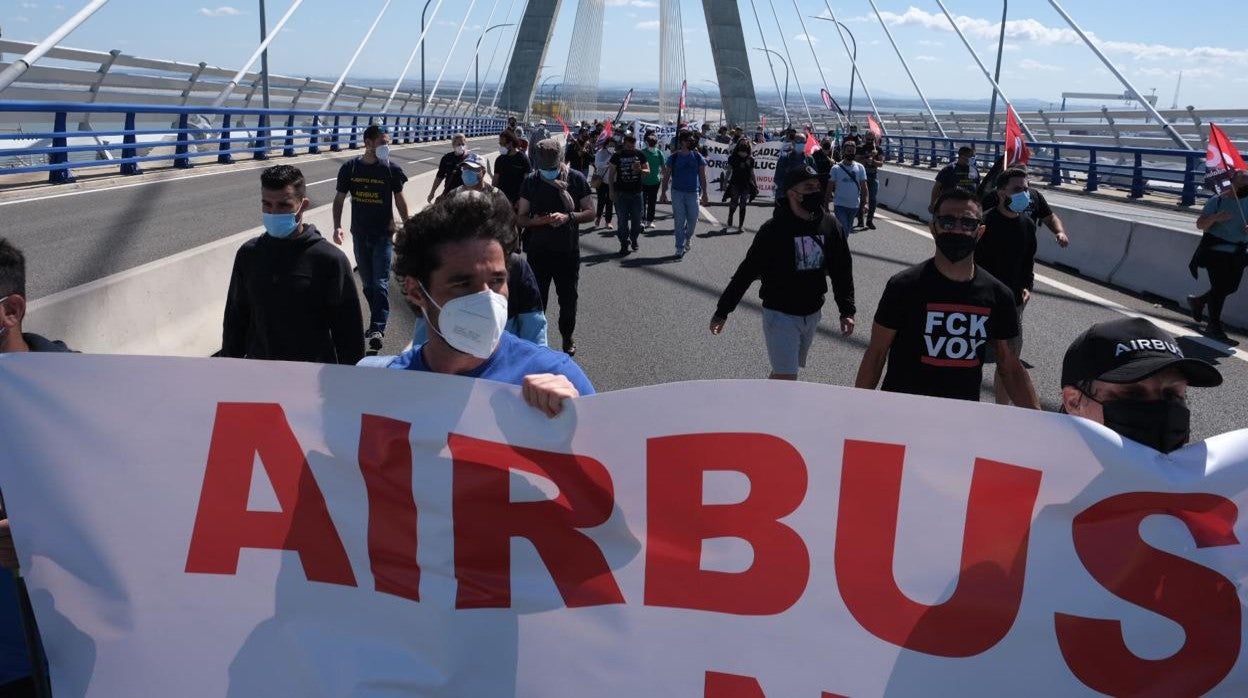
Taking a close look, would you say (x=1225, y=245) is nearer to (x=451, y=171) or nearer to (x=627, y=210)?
(x=451, y=171)

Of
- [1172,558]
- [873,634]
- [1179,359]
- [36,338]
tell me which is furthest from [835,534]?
[36,338]

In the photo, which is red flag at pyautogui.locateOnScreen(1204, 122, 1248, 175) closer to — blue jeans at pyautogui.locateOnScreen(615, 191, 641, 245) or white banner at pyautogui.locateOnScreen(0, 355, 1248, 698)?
blue jeans at pyautogui.locateOnScreen(615, 191, 641, 245)

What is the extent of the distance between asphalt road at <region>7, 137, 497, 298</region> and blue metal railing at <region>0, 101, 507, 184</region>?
63 centimetres

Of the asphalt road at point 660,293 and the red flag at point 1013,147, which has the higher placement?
the red flag at point 1013,147

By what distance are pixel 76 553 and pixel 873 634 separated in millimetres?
1874

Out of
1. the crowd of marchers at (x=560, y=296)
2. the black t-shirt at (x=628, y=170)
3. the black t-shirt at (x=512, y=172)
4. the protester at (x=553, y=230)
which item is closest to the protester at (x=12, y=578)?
the crowd of marchers at (x=560, y=296)

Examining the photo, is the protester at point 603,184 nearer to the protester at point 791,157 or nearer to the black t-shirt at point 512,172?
the protester at point 791,157

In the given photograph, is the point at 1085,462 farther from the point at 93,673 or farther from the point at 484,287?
the point at 93,673

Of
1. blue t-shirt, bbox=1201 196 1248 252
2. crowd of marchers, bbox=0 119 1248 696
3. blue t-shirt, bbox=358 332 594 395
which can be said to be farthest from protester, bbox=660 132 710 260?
blue t-shirt, bbox=358 332 594 395

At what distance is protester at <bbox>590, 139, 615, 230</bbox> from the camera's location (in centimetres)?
1861

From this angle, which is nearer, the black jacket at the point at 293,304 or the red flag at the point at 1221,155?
the black jacket at the point at 293,304

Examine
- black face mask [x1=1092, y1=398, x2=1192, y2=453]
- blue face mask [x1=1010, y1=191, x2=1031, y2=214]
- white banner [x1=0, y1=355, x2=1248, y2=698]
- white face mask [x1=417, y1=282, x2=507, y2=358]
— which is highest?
blue face mask [x1=1010, y1=191, x2=1031, y2=214]

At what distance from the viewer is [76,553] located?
8.20 ft

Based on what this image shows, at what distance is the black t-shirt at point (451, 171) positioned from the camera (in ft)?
35.9
